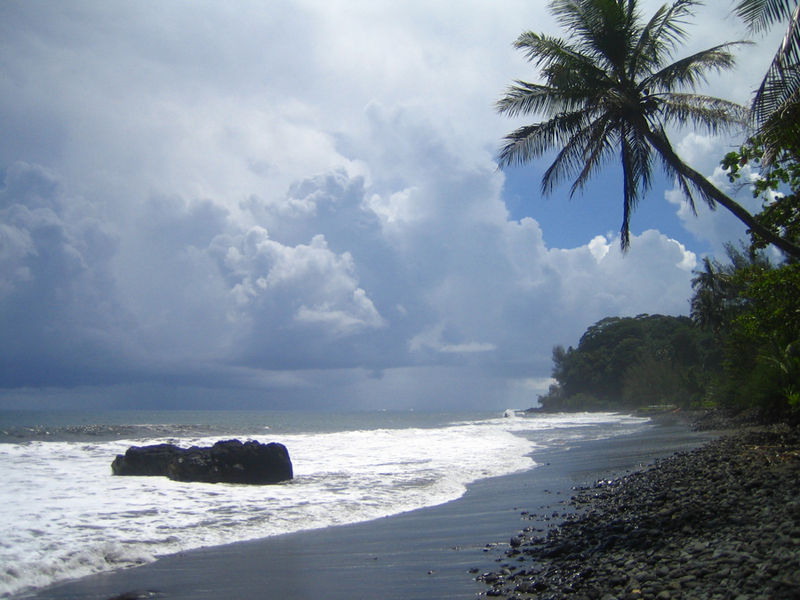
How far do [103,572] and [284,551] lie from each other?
2.00 meters

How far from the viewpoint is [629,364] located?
8788cm

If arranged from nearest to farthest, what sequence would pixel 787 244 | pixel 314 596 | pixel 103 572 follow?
1. pixel 314 596
2. pixel 103 572
3. pixel 787 244

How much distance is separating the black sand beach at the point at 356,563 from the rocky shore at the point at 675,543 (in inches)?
15.5

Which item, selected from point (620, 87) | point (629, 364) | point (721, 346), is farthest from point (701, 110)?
point (629, 364)

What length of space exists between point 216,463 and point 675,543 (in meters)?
10.9

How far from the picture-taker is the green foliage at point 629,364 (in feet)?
230

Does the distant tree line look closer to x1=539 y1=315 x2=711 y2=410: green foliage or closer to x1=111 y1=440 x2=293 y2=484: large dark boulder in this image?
x1=539 y1=315 x2=711 y2=410: green foliage

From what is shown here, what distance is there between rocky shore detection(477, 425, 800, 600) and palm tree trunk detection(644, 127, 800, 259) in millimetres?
3105

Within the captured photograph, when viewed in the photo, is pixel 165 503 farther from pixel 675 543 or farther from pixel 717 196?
pixel 717 196

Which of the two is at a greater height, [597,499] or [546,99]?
[546,99]

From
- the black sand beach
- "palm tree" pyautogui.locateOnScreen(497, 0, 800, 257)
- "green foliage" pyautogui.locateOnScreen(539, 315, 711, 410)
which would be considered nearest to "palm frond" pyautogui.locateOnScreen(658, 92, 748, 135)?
"palm tree" pyautogui.locateOnScreen(497, 0, 800, 257)

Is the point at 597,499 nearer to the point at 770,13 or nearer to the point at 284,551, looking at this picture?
the point at 284,551

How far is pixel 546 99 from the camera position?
1317 cm

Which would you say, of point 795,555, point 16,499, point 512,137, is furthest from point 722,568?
point 16,499
